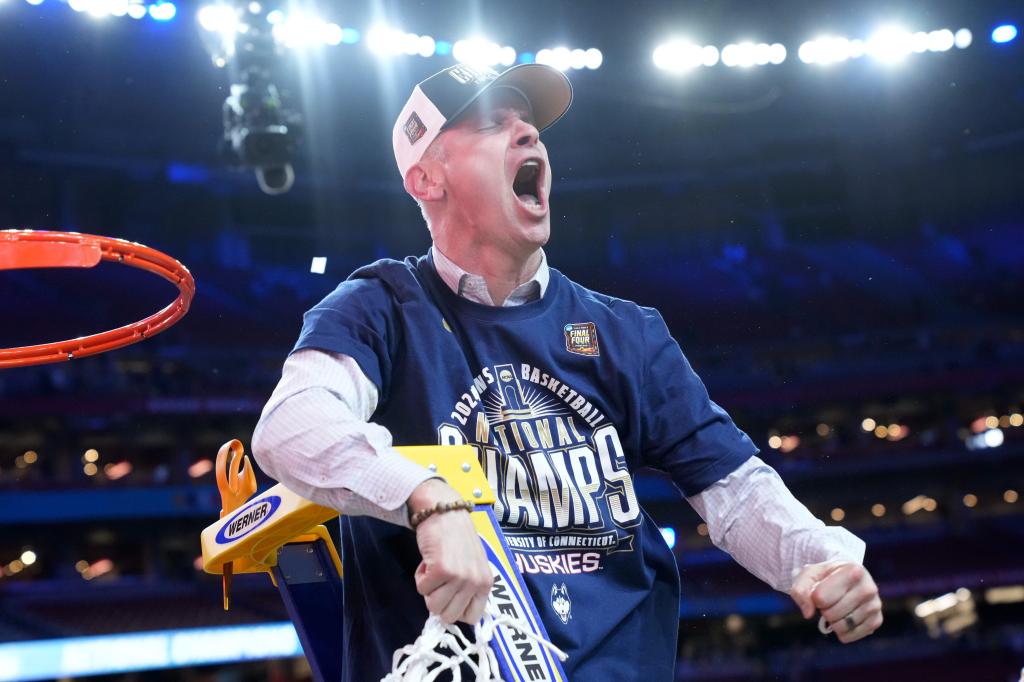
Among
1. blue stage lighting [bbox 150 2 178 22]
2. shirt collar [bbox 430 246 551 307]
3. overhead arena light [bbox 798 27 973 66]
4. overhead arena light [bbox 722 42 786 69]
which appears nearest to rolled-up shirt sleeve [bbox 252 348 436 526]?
shirt collar [bbox 430 246 551 307]

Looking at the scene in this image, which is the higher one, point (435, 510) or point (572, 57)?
point (572, 57)

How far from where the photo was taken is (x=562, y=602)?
1.32m

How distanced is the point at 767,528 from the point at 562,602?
1.03ft

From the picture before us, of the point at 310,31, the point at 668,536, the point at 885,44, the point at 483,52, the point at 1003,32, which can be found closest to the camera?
the point at 668,536

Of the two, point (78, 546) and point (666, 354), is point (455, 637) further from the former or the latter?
point (78, 546)

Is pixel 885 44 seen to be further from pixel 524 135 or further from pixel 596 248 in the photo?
pixel 524 135

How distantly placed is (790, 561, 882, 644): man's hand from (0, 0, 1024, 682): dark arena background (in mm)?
4414

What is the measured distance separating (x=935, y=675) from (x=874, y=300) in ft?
15.1

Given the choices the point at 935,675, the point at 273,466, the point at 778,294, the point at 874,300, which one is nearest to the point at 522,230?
the point at 273,466

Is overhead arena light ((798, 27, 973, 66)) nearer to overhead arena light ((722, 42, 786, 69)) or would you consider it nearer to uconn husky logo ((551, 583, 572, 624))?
overhead arena light ((722, 42, 786, 69))

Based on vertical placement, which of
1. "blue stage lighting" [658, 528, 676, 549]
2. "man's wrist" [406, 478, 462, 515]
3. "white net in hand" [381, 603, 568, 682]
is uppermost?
"man's wrist" [406, 478, 462, 515]

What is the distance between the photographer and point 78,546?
528 inches

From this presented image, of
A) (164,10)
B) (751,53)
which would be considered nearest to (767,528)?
(164,10)

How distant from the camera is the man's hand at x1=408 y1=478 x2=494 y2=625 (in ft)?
3.26
